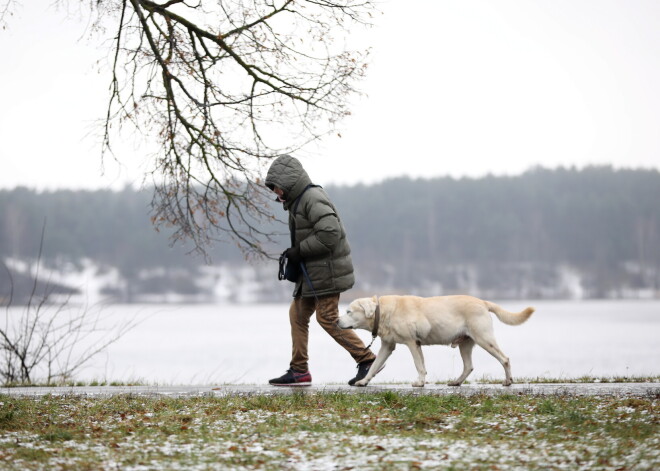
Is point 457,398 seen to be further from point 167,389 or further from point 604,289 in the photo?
point 604,289

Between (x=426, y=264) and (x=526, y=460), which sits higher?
(x=426, y=264)

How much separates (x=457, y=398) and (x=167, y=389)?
3.58 meters

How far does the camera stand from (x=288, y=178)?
8.43m

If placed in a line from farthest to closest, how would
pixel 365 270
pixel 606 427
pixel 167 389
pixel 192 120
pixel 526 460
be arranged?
pixel 365 270, pixel 192 120, pixel 167 389, pixel 606 427, pixel 526 460

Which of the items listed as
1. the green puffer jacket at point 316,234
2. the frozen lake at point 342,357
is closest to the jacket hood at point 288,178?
the green puffer jacket at point 316,234

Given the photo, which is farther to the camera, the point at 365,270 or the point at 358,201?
the point at 358,201

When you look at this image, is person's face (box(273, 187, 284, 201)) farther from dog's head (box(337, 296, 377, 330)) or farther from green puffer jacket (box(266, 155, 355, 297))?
dog's head (box(337, 296, 377, 330))

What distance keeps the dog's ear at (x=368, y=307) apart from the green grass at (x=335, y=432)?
Result: 41.8 inches

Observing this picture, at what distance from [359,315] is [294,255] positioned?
95cm

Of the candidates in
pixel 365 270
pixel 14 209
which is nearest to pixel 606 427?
pixel 365 270

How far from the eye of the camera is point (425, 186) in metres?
127

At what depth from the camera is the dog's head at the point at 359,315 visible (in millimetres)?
8406

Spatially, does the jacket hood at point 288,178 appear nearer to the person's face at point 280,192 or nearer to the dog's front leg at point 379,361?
the person's face at point 280,192

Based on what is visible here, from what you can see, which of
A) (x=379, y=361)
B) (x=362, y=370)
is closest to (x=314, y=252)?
(x=379, y=361)
